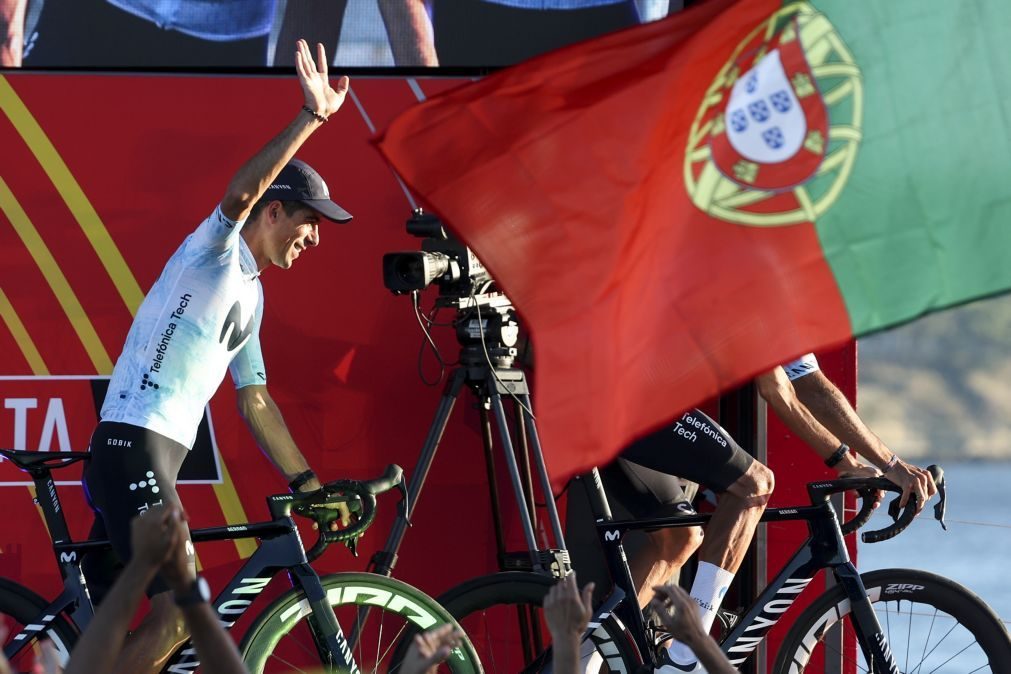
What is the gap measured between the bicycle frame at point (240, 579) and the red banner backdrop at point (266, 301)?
1.18m

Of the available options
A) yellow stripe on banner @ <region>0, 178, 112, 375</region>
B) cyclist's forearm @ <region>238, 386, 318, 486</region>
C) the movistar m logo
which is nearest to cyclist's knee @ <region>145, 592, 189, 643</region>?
cyclist's forearm @ <region>238, 386, 318, 486</region>

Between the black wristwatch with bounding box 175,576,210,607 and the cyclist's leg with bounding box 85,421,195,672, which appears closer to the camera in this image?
the black wristwatch with bounding box 175,576,210,607

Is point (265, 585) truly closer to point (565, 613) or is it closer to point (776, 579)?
point (776, 579)

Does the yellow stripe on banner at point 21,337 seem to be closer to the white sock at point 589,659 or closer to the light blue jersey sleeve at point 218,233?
the light blue jersey sleeve at point 218,233

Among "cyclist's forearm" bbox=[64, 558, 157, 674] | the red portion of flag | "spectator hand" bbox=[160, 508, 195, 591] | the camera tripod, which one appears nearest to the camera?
"spectator hand" bbox=[160, 508, 195, 591]

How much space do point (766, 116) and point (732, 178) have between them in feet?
0.59

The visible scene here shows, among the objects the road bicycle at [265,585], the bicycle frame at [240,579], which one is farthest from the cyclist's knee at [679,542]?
the bicycle frame at [240,579]

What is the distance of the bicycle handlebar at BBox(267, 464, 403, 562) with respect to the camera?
192 inches

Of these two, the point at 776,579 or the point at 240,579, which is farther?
the point at 776,579

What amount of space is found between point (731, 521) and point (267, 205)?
1.80 m

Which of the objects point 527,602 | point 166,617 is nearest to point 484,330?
point 527,602

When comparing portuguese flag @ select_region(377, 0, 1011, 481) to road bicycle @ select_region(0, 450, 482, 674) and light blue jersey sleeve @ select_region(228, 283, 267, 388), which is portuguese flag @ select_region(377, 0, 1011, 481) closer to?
road bicycle @ select_region(0, 450, 482, 674)

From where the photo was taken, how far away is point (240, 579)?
488 cm

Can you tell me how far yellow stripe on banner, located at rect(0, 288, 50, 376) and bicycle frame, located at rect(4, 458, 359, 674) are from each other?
126 cm
